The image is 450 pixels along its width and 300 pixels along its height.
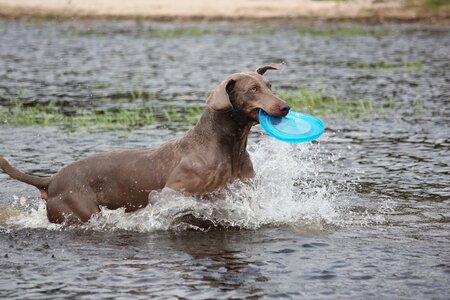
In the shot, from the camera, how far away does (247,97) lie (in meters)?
10.7

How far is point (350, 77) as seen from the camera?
1040 inches

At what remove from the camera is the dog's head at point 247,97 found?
10508 mm

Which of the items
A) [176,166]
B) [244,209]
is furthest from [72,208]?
[244,209]

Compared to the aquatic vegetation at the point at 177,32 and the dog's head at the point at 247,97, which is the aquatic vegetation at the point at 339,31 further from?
the dog's head at the point at 247,97

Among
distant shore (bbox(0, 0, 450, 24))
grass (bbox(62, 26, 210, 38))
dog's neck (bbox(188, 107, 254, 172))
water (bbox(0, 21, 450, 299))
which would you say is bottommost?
water (bbox(0, 21, 450, 299))

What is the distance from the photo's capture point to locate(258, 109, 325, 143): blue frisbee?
10.7m

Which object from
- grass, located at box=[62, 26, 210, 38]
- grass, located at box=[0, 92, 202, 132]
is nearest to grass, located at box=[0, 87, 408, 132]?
grass, located at box=[0, 92, 202, 132]

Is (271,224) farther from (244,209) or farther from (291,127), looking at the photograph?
(291,127)

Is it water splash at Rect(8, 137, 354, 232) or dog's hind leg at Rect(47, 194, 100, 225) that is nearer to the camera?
water splash at Rect(8, 137, 354, 232)

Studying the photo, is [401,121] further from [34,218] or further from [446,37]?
[446,37]

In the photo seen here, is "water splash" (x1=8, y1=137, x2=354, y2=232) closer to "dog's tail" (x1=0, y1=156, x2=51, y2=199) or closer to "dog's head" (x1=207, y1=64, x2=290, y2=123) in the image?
"dog's tail" (x1=0, y1=156, x2=51, y2=199)

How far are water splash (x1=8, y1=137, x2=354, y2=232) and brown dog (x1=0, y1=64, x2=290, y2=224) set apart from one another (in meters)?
0.14

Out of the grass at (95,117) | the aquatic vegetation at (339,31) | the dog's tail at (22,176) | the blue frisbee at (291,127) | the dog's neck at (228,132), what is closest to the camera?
the blue frisbee at (291,127)

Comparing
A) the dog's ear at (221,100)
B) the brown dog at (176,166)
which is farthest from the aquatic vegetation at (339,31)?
the dog's ear at (221,100)
